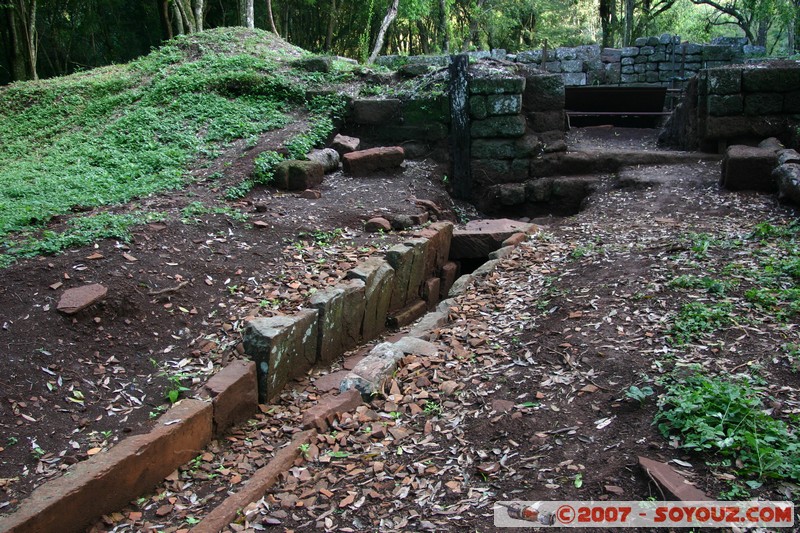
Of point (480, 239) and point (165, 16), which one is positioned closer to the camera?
point (480, 239)

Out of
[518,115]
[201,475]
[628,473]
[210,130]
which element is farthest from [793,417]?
[210,130]

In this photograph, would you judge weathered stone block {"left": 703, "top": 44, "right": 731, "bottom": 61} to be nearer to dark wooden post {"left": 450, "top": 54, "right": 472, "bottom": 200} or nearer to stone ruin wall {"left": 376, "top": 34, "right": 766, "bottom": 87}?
stone ruin wall {"left": 376, "top": 34, "right": 766, "bottom": 87}

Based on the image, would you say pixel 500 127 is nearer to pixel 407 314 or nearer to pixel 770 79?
pixel 770 79

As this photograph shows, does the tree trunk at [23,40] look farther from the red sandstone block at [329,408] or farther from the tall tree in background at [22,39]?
the red sandstone block at [329,408]

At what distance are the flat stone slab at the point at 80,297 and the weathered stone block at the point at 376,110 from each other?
5.54 m

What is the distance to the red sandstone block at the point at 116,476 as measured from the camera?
111 inches

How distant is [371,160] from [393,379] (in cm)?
463

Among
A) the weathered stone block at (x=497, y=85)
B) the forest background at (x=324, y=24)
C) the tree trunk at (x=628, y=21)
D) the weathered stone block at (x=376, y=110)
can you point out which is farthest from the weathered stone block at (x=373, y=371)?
the tree trunk at (x=628, y=21)

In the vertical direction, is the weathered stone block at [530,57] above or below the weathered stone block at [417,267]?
above

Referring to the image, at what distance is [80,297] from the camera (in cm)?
433

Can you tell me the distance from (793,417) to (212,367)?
3434 mm

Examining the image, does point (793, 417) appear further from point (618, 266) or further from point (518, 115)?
point (518, 115)

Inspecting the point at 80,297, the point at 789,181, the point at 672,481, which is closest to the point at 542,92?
the point at 789,181

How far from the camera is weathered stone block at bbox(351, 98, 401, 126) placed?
9133 mm
